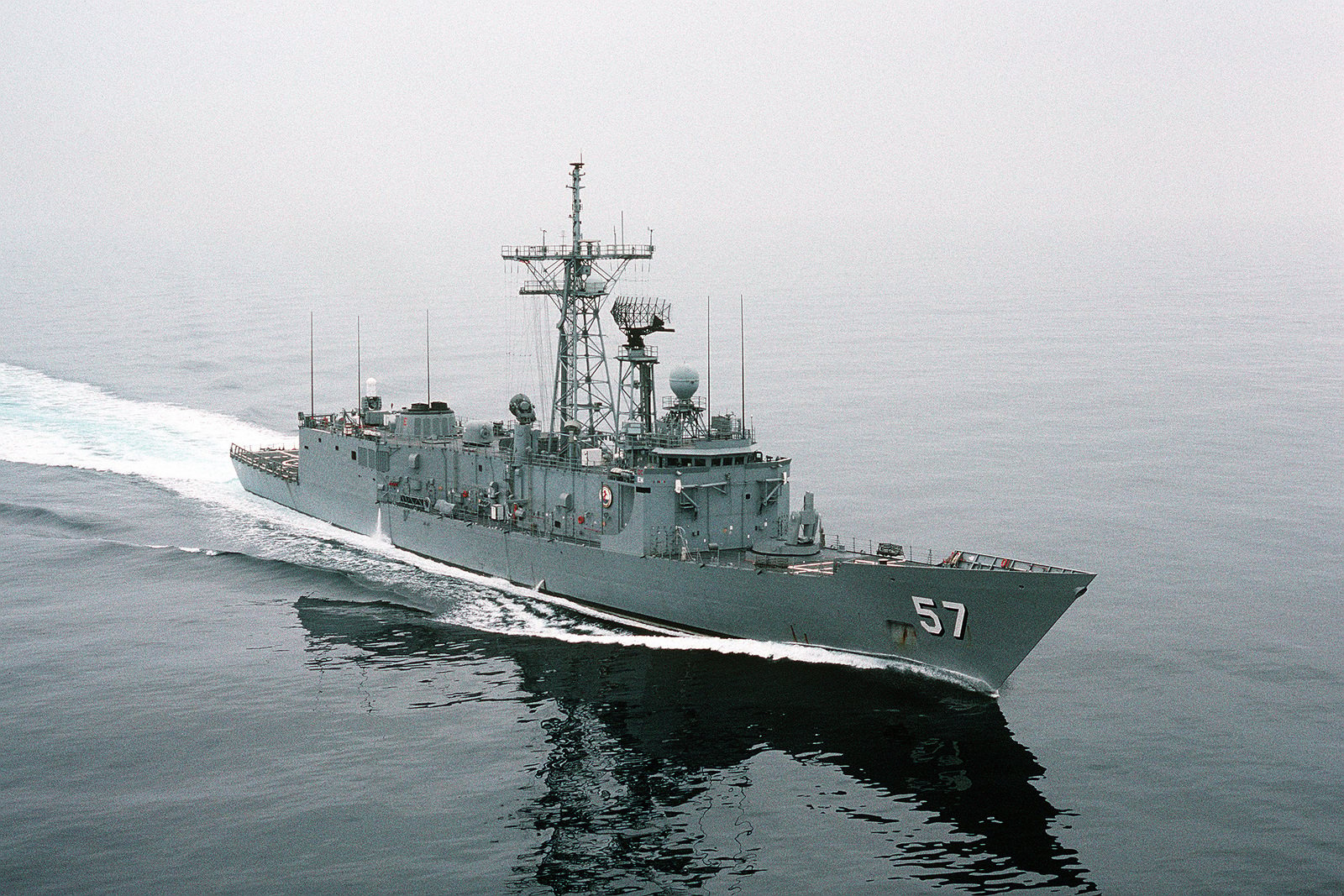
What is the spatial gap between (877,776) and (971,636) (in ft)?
17.6

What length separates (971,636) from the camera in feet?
93.4

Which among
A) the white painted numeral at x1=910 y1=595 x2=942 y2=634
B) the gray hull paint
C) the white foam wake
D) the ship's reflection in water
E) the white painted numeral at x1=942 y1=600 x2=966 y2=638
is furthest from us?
→ the white foam wake

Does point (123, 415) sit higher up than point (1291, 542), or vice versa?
point (123, 415)

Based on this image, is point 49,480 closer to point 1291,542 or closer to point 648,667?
point 648,667

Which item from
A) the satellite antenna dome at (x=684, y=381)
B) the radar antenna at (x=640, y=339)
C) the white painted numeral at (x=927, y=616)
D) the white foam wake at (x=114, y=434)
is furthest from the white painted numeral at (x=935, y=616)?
the white foam wake at (x=114, y=434)

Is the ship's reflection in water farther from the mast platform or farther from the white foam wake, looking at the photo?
the white foam wake

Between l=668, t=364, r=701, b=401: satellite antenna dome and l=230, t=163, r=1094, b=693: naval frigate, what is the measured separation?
0.05 meters

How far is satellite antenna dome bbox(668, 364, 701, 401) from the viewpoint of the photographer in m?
34.8

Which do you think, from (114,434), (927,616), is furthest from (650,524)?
(114,434)

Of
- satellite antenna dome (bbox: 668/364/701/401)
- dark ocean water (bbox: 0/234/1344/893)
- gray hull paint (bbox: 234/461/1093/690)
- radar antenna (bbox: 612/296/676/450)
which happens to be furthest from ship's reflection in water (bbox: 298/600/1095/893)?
radar antenna (bbox: 612/296/676/450)

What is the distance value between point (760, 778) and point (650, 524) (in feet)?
34.5

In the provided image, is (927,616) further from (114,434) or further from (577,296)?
(114,434)

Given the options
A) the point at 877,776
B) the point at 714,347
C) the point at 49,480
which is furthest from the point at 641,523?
the point at 714,347

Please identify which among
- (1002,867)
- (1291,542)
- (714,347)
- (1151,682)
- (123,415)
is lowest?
(1002,867)
